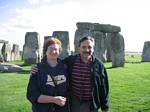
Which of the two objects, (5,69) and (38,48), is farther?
Result: (38,48)

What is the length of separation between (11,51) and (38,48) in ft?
37.6

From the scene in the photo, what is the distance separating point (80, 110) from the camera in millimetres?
6508

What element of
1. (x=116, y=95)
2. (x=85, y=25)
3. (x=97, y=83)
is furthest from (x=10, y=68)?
(x=97, y=83)

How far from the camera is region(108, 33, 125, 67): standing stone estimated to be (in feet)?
88.0

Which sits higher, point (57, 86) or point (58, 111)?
point (57, 86)

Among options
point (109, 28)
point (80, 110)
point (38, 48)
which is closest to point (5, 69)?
point (38, 48)

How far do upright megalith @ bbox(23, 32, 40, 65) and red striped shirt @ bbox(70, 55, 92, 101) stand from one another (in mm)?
23349

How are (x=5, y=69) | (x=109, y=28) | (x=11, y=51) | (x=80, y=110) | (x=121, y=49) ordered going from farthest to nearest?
1. (x=11, y=51)
2. (x=109, y=28)
3. (x=121, y=49)
4. (x=5, y=69)
5. (x=80, y=110)

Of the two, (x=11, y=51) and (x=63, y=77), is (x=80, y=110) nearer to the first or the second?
(x=63, y=77)

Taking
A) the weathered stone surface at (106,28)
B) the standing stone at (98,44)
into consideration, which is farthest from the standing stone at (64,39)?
the weathered stone surface at (106,28)

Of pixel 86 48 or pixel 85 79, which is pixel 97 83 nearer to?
pixel 85 79

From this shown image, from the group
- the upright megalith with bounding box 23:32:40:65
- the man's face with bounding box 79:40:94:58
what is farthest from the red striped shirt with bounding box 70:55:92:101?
the upright megalith with bounding box 23:32:40:65

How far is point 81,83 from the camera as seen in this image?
6.39 meters

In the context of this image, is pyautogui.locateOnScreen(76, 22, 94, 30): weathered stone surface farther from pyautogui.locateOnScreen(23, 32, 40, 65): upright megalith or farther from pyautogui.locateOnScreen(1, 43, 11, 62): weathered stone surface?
pyautogui.locateOnScreen(1, 43, 11, 62): weathered stone surface
